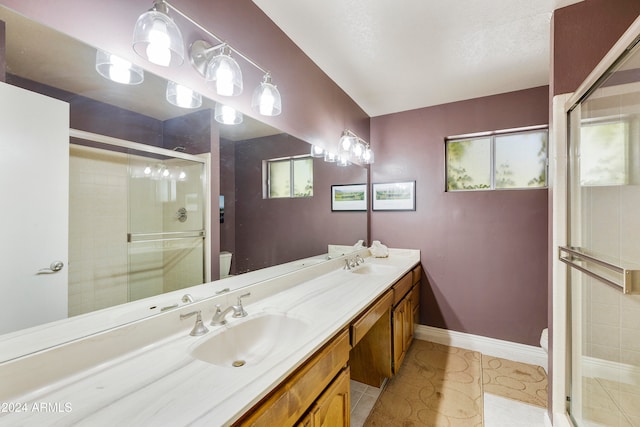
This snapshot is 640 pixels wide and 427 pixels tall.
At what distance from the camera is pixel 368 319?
58.7 inches

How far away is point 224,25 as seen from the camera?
4.39 feet

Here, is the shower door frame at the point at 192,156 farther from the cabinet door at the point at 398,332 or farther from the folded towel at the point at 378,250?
the folded towel at the point at 378,250

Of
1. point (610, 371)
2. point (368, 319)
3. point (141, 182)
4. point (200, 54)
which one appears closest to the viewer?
point (141, 182)

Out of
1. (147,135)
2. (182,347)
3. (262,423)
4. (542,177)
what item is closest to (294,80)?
(147,135)

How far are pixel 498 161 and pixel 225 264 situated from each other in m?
2.65

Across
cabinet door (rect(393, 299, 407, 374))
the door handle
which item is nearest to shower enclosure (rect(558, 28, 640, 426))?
cabinet door (rect(393, 299, 407, 374))

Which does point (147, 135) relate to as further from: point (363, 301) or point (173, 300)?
point (363, 301)

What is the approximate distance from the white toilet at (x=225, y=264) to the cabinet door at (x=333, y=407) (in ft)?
2.32

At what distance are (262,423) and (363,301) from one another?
0.85 m

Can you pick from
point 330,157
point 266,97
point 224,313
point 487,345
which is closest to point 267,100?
point 266,97

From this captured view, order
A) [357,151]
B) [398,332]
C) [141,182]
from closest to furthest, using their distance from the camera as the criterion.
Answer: [141,182], [398,332], [357,151]

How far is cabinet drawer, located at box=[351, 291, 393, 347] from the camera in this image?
1.33m

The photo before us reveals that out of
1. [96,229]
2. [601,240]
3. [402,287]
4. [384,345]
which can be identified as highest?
[96,229]

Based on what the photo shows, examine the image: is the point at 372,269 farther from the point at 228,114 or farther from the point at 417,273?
the point at 228,114
